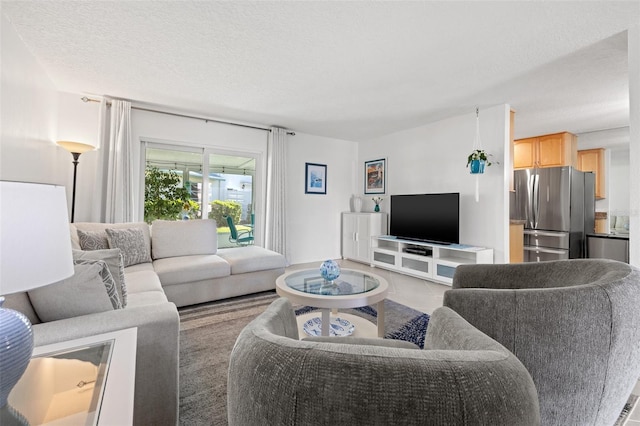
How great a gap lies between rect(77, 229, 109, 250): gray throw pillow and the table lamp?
222 centimetres

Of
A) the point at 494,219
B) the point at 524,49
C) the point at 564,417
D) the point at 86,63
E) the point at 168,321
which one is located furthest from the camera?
the point at 494,219

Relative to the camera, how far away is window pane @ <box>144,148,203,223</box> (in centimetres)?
393

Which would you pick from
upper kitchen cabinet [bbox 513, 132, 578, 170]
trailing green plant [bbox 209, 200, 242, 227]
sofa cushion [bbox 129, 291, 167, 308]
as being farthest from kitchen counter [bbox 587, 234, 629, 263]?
sofa cushion [bbox 129, 291, 167, 308]

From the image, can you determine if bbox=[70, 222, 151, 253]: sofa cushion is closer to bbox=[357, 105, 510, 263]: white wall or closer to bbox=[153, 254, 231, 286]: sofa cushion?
bbox=[153, 254, 231, 286]: sofa cushion

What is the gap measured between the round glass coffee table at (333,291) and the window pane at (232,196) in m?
→ 2.34

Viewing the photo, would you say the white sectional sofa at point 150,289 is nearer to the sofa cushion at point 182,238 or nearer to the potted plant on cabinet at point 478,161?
the sofa cushion at point 182,238

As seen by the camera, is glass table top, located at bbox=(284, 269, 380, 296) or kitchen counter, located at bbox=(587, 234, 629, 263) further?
kitchen counter, located at bbox=(587, 234, 629, 263)

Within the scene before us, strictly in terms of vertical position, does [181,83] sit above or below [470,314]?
above

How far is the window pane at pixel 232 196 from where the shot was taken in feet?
14.2

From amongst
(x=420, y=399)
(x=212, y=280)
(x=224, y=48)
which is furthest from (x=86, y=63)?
(x=420, y=399)

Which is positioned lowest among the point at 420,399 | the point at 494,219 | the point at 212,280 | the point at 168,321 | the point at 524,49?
the point at 212,280

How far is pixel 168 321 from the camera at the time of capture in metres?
1.28

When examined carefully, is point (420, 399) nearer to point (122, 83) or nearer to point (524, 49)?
point (524, 49)

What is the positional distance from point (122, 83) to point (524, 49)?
3859 mm
